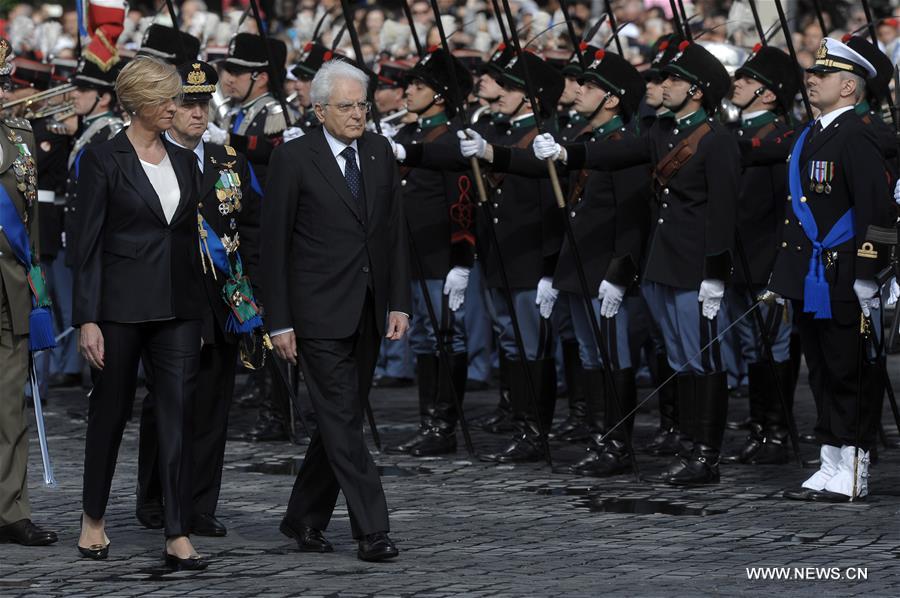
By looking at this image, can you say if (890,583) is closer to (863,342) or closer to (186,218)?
(863,342)

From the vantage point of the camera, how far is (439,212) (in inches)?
439

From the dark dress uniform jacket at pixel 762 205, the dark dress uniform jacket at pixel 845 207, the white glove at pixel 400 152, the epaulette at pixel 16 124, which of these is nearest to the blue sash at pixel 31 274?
the epaulette at pixel 16 124

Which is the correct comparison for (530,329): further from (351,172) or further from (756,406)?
(351,172)

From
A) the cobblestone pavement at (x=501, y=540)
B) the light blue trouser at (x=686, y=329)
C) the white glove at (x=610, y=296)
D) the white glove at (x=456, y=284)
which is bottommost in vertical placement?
the cobblestone pavement at (x=501, y=540)

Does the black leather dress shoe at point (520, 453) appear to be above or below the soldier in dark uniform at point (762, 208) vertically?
below

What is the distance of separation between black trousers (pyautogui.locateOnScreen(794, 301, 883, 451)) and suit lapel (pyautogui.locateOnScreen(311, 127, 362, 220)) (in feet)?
8.54

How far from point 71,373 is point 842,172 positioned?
705 cm

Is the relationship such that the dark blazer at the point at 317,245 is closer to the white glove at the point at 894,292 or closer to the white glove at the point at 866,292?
the white glove at the point at 866,292

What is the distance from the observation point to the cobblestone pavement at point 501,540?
7082mm

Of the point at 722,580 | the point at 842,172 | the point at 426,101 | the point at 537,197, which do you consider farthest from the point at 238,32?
the point at 722,580

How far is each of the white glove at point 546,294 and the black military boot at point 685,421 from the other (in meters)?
0.94

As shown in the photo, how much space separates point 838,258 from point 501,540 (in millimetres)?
2238

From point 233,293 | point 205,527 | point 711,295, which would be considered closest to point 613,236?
point 711,295

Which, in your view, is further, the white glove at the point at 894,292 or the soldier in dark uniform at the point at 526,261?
the soldier in dark uniform at the point at 526,261
